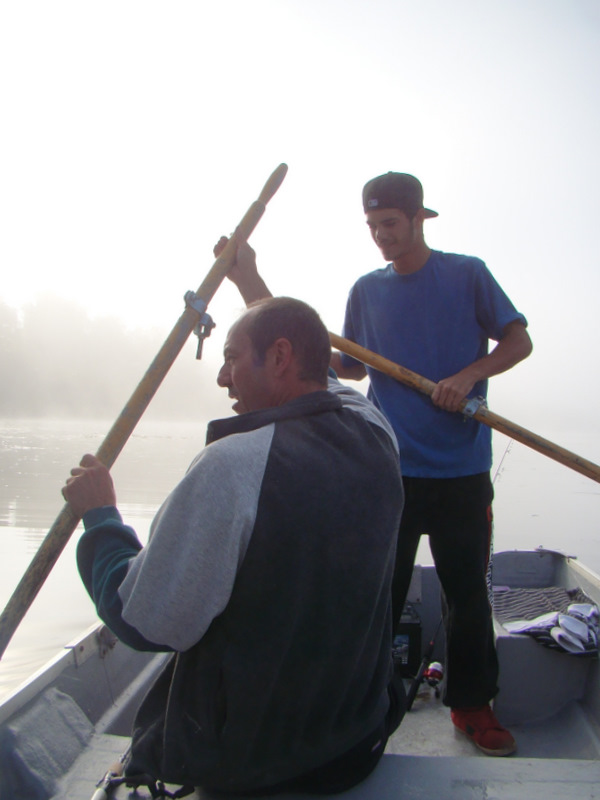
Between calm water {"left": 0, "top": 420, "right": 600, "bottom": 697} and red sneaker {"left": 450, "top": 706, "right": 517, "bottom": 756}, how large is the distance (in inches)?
66.8

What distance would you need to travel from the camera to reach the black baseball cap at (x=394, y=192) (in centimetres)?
209

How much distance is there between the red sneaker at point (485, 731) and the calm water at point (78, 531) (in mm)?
1696

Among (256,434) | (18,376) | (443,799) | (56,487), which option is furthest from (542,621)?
(18,376)

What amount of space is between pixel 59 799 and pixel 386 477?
40.3 inches

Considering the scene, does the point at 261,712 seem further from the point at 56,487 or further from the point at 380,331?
the point at 56,487

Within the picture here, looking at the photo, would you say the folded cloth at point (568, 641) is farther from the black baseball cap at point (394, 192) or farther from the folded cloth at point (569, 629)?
the black baseball cap at point (394, 192)

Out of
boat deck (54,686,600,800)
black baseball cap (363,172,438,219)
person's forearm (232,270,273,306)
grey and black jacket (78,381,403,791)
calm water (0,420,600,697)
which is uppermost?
black baseball cap (363,172,438,219)

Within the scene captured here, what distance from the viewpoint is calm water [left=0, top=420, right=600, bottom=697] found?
3281 mm

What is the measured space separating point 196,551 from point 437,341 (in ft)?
4.77

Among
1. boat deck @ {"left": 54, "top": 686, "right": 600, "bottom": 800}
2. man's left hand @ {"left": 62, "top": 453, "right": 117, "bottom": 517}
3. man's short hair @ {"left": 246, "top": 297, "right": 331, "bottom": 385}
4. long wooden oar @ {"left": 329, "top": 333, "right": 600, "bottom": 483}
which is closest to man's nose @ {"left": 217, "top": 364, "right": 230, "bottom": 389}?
man's short hair @ {"left": 246, "top": 297, "right": 331, "bottom": 385}

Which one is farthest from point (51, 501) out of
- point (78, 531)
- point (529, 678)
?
point (529, 678)

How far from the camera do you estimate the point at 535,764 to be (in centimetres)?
125

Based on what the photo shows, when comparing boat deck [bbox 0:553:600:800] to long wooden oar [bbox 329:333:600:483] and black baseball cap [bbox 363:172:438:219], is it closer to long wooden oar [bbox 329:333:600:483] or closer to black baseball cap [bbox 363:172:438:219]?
long wooden oar [bbox 329:333:600:483]

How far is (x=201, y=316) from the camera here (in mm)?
1937
